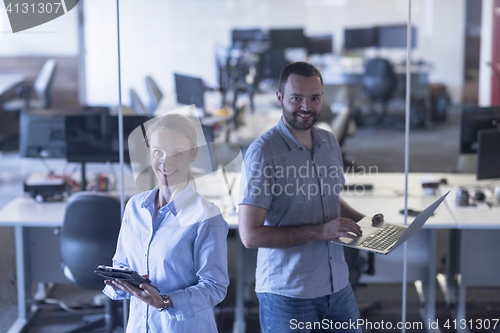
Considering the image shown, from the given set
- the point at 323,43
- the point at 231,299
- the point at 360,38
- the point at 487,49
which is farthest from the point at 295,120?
the point at 360,38

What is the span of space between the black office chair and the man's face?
6.96 m

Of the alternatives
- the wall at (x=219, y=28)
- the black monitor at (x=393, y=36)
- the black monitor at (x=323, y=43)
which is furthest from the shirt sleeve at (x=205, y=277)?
the black monitor at (x=393, y=36)

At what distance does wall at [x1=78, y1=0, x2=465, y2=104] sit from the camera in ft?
30.8

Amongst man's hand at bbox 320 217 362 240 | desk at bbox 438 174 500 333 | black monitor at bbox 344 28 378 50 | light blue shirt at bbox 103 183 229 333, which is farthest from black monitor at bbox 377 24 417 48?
light blue shirt at bbox 103 183 229 333

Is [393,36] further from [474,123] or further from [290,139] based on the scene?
[290,139]

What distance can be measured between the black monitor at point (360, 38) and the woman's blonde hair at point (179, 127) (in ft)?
26.3

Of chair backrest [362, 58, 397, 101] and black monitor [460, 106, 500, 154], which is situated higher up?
chair backrest [362, 58, 397, 101]

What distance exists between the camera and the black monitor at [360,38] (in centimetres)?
962

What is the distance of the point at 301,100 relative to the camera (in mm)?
2090

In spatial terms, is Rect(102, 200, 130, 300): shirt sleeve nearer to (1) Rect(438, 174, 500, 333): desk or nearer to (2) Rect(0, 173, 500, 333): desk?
(2) Rect(0, 173, 500, 333): desk

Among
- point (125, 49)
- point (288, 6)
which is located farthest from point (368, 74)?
point (125, 49)

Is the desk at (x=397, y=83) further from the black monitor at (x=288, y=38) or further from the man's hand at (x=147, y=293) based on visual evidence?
the man's hand at (x=147, y=293)

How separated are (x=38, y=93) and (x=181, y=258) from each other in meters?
6.52

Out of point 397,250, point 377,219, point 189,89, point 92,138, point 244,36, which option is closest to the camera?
point 377,219
